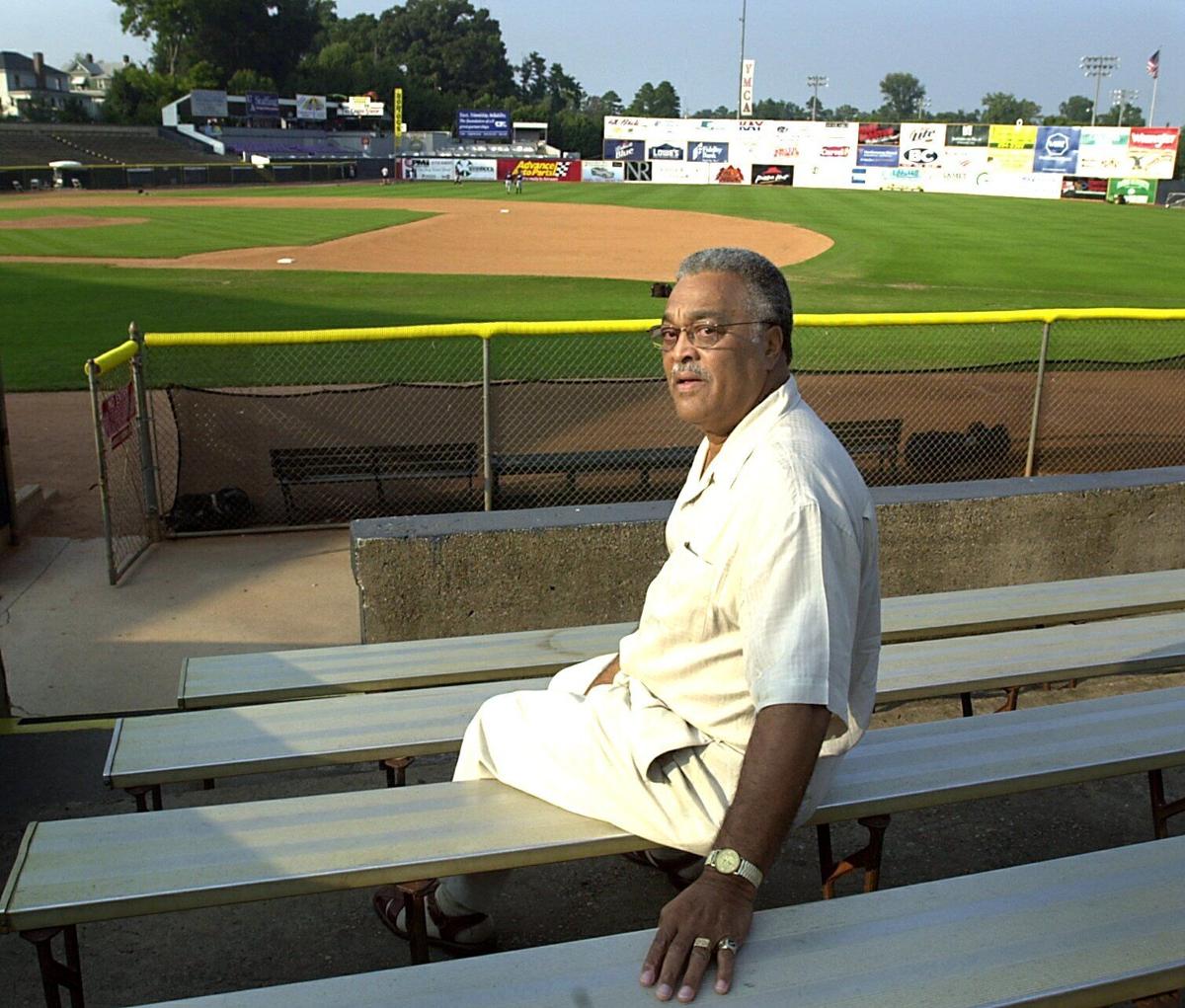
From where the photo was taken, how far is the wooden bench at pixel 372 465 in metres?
8.09

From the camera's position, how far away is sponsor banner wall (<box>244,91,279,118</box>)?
3723 inches

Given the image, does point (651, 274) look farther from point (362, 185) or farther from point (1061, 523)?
point (362, 185)

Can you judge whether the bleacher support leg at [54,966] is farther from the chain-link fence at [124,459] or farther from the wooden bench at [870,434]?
the wooden bench at [870,434]

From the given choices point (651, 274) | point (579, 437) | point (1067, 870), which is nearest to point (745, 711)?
point (1067, 870)

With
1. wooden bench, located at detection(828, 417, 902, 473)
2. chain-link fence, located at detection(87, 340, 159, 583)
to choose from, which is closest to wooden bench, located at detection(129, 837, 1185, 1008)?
chain-link fence, located at detection(87, 340, 159, 583)

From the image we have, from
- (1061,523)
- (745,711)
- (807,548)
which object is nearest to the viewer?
(807,548)

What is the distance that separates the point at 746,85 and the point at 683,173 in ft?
84.8

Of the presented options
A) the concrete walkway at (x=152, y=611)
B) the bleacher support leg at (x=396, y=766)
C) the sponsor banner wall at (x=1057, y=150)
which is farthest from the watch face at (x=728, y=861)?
the sponsor banner wall at (x=1057, y=150)

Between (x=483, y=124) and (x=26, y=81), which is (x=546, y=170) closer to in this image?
(x=483, y=124)

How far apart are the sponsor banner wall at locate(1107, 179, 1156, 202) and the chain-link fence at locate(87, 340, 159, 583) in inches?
2563

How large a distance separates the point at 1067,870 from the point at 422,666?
2.02 meters

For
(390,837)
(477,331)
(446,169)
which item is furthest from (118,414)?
(446,169)

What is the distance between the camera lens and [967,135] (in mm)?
69500

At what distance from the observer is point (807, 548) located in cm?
219
